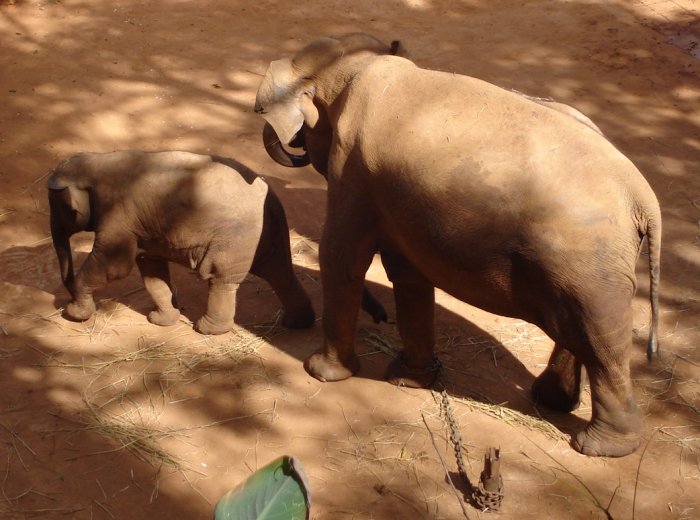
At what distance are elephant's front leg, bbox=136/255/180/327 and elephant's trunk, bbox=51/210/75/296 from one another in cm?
47

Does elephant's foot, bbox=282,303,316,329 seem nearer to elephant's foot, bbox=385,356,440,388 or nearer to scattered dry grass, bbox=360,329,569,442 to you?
elephant's foot, bbox=385,356,440,388

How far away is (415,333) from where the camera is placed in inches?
208

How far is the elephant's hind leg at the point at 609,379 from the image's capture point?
4.11 metres

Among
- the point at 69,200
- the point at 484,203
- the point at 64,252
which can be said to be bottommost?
the point at 64,252

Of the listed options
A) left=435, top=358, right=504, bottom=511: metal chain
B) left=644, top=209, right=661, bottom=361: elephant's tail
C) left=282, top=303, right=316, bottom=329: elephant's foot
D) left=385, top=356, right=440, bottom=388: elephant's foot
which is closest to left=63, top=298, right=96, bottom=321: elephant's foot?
left=282, top=303, right=316, bottom=329: elephant's foot

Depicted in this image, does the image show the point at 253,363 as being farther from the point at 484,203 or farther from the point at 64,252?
the point at 484,203

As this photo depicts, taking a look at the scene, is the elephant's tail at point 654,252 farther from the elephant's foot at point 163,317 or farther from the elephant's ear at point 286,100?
the elephant's foot at point 163,317

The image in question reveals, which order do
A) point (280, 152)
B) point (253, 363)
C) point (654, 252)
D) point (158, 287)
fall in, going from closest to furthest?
point (654, 252) < point (280, 152) < point (253, 363) < point (158, 287)

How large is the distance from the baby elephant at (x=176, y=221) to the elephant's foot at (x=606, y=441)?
2104 mm

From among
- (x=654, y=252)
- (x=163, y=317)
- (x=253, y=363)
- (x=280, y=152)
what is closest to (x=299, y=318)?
(x=253, y=363)

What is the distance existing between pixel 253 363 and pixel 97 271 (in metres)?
1.19

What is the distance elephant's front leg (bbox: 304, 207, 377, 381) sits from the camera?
4773 millimetres

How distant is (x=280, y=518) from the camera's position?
2.87 meters

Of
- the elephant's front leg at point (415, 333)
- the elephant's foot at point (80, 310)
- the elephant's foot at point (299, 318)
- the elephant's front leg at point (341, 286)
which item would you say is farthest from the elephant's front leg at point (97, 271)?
the elephant's front leg at point (415, 333)
